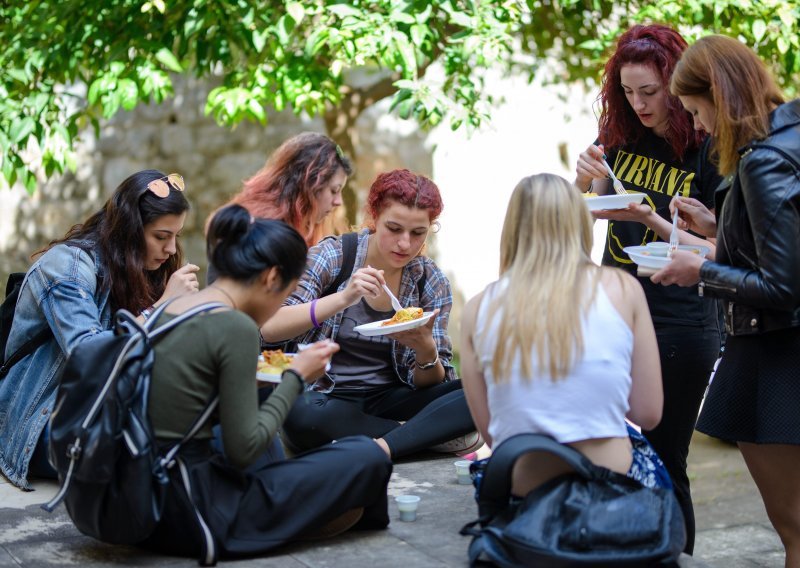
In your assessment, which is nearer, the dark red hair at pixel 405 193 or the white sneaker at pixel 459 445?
the dark red hair at pixel 405 193

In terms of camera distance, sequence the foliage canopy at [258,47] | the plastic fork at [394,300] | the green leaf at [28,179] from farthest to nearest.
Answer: the green leaf at [28,179] < the foliage canopy at [258,47] < the plastic fork at [394,300]

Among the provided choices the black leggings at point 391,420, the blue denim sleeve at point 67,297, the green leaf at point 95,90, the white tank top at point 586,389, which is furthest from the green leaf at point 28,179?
the white tank top at point 586,389

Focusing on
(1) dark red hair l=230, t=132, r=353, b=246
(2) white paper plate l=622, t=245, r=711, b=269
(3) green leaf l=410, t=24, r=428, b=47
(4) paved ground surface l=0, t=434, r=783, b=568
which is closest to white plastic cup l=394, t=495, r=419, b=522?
(4) paved ground surface l=0, t=434, r=783, b=568

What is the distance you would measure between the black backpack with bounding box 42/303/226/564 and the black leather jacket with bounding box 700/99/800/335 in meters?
1.42

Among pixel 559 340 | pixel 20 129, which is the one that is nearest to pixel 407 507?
pixel 559 340

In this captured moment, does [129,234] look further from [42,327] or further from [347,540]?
[347,540]

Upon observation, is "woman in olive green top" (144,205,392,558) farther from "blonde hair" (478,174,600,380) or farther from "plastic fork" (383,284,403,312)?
"plastic fork" (383,284,403,312)

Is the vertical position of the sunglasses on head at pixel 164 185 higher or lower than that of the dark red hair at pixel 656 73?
lower

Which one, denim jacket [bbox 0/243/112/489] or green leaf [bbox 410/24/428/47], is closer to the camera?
denim jacket [bbox 0/243/112/489]

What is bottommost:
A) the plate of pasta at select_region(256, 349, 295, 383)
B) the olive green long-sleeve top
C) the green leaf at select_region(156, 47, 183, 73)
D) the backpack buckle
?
the backpack buckle

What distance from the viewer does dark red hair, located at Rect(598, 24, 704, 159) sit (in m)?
3.40

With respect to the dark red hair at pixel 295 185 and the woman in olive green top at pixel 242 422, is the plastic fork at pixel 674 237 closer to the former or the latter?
the woman in olive green top at pixel 242 422

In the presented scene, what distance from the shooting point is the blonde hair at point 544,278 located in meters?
2.47

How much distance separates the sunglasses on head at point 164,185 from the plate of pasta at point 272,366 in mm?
760
